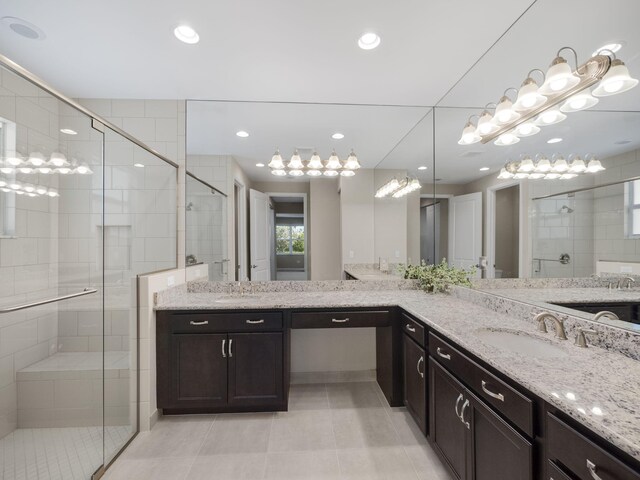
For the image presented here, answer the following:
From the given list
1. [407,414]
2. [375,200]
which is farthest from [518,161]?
[407,414]

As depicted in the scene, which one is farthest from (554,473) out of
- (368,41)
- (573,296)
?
(368,41)

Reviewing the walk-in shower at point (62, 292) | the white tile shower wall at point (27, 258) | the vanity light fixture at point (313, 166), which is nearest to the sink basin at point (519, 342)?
the vanity light fixture at point (313, 166)

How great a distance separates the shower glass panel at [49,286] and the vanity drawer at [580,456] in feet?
7.54

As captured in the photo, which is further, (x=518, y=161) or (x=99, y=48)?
(x=99, y=48)

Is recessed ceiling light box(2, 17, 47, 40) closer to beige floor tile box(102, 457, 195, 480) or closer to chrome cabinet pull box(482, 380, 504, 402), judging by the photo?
beige floor tile box(102, 457, 195, 480)

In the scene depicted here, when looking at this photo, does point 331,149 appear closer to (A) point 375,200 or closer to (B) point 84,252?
(A) point 375,200

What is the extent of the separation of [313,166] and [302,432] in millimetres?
2225

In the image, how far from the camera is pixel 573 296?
4.82 ft

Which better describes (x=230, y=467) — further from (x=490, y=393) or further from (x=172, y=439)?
(x=490, y=393)

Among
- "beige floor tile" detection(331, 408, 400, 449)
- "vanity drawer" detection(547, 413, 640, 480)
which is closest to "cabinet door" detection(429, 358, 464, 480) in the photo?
"beige floor tile" detection(331, 408, 400, 449)

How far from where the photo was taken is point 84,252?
6.86 ft

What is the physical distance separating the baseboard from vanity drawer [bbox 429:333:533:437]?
1.30 m

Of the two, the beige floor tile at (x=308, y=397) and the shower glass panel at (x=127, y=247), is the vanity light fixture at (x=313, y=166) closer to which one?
the shower glass panel at (x=127, y=247)

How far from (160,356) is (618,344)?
2.65m
